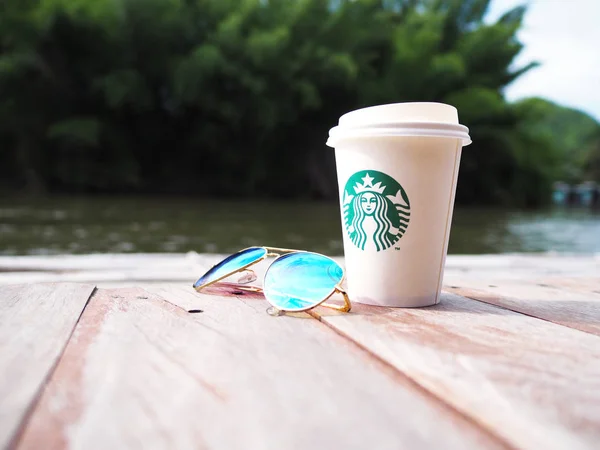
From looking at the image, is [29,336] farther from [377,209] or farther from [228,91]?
[228,91]

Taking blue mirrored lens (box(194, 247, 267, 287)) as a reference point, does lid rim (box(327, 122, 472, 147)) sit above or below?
above

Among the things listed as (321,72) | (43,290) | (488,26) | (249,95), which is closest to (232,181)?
(249,95)

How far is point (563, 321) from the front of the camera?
2.39ft

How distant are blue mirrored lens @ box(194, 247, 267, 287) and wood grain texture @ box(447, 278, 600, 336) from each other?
13.9 inches

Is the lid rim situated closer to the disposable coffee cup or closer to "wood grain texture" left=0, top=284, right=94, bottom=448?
the disposable coffee cup

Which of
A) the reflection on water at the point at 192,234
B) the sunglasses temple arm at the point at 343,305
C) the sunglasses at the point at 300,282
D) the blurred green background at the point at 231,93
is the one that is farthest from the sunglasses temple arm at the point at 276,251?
the blurred green background at the point at 231,93

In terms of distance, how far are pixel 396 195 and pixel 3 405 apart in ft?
1.76

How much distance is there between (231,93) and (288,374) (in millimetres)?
10372

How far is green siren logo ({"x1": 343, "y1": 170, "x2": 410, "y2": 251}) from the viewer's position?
782mm

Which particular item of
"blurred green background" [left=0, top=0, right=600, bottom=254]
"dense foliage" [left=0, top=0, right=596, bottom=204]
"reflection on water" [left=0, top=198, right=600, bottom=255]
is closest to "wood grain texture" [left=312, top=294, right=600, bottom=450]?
"reflection on water" [left=0, top=198, right=600, bottom=255]

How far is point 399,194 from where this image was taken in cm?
78

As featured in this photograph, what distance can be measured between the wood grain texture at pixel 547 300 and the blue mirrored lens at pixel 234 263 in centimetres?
35

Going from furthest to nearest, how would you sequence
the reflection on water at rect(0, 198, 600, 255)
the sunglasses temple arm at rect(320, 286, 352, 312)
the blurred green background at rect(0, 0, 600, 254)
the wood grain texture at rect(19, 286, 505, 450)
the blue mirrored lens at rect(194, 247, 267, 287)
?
the blurred green background at rect(0, 0, 600, 254) < the reflection on water at rect(0, 198, 600, 255) < the blue mirrored lens at rect(194, 247, 267, 287) < the sunglasses temple arm at rect(320, 286, 352, 312) < the wood grain texture at rect(19, 286, 505, 450)

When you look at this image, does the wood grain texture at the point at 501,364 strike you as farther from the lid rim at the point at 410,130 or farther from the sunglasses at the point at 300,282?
the lid rim at the point at 410,130
